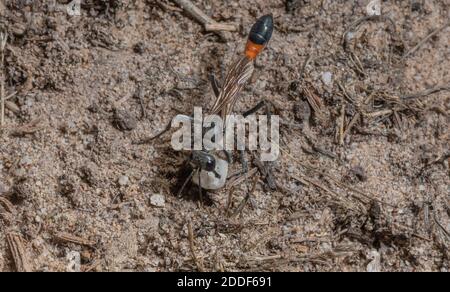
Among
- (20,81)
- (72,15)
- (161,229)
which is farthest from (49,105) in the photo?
(161,229)

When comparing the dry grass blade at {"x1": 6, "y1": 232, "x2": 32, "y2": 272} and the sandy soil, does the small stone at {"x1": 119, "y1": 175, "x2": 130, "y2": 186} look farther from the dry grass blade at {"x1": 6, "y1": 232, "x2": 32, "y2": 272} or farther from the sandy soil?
the dry grass blade at {"x1": 6, "y1": 232, "x2": 32, "y2": 272}

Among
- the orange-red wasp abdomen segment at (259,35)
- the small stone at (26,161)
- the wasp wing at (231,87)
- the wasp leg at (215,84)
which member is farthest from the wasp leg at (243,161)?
the small stone at (26,161)

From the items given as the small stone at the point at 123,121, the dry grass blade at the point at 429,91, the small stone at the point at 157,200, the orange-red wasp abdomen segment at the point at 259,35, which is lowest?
the small stone at the point at 157,200

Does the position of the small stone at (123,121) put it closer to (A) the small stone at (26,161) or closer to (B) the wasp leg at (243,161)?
(A) the small stone at (26,161)

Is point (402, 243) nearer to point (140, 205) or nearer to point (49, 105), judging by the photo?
point (140, 205)

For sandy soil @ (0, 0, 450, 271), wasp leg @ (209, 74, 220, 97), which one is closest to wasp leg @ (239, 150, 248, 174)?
sandy soil @ (0, 0, 450, 271)

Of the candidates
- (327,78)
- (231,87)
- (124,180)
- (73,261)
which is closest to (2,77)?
(124,180)

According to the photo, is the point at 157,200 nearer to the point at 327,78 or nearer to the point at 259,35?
the point at 259,35
